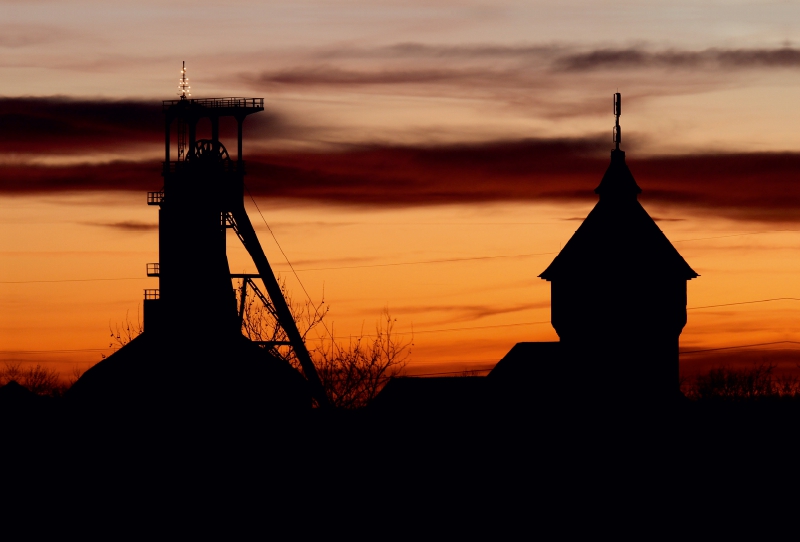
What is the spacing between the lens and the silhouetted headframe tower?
54312 millimetres

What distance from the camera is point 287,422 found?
2100 inches

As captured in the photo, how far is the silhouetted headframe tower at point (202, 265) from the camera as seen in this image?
178 ft

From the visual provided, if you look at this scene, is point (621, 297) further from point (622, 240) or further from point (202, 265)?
point (202, 265)

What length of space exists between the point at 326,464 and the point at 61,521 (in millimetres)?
9247

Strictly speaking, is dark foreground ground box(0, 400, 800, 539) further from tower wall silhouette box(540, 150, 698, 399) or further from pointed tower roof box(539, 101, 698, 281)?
pointed tower roof box(539, 101, 698, 281)

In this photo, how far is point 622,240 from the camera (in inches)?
1821

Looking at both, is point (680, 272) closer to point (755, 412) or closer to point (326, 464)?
point (755, 412)

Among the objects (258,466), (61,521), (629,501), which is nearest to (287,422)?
(258,466)

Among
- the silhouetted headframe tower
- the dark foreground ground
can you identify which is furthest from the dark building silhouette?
the silhouetted headframe tower

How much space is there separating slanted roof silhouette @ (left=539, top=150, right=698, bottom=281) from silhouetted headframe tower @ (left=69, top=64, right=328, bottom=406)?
14.4 m

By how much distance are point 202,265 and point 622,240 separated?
18254 millimetres

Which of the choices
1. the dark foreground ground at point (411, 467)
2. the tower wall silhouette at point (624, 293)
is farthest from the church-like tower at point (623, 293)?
the dark foreground ground at point (411, 467)

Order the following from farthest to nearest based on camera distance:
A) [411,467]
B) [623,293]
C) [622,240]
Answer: [411,467] < [623,293] < [622,240]

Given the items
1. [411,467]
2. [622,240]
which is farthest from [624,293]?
[411,467]
